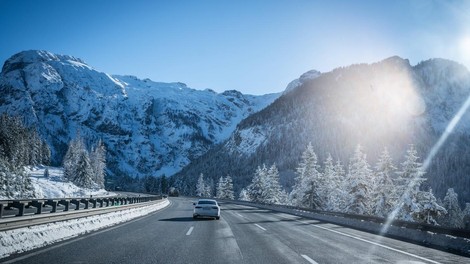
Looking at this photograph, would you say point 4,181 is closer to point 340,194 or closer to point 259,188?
point 340,194

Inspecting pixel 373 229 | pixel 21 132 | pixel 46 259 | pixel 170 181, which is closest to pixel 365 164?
pixel 373 229

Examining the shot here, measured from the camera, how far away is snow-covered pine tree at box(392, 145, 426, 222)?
31.6 meters

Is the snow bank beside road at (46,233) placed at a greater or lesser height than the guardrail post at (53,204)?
lesser

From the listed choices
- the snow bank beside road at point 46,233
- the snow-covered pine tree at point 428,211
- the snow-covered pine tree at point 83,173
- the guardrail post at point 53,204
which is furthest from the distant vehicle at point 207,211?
the snow-covered pine tree at point 83,173

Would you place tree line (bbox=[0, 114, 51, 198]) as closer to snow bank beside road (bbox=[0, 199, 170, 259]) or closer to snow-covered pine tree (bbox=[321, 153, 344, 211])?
snow bank beside road (bbox=[0, 199, 170, 259])

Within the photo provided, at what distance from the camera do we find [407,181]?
33656 mm

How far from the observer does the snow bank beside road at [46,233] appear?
946 centimetres

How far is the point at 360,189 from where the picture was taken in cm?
4131

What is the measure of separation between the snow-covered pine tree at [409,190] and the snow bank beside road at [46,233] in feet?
82.9

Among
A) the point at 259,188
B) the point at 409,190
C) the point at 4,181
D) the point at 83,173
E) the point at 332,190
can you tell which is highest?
the point at 409,190

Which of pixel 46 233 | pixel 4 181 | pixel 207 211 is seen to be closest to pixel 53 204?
pixel 46 233

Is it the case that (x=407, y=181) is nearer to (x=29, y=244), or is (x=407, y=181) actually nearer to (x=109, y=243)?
(x=109, y=243)

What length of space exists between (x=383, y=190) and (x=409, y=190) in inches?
257

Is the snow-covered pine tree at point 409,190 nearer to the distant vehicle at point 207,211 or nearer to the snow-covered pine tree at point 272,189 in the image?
the distant vehicle at point 207,211
